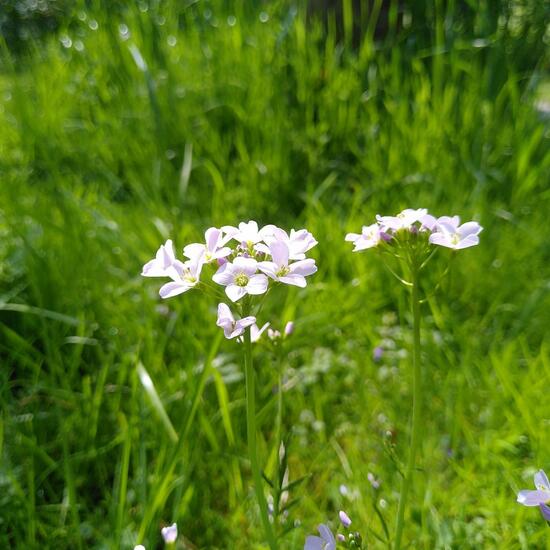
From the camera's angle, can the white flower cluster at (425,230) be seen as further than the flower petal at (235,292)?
Yes

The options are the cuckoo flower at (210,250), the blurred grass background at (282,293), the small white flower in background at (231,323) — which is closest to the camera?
the small white flower in background at (231,323)

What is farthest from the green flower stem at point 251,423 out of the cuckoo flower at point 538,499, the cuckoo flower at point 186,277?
the cuckoo flower at point 538,499

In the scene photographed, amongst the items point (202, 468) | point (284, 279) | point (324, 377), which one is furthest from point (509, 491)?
point (284, 279)

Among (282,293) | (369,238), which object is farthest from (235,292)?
(282,293)

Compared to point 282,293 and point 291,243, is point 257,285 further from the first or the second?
point 282,293

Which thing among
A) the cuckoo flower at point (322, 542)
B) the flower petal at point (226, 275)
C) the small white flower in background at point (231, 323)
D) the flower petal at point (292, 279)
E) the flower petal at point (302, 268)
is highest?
the flower petal at point (226, 275)

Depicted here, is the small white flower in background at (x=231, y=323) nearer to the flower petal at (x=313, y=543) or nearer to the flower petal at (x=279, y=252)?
the flower petal at (x=279, y=252)

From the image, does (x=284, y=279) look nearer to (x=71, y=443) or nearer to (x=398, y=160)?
(x=71, y=443)
